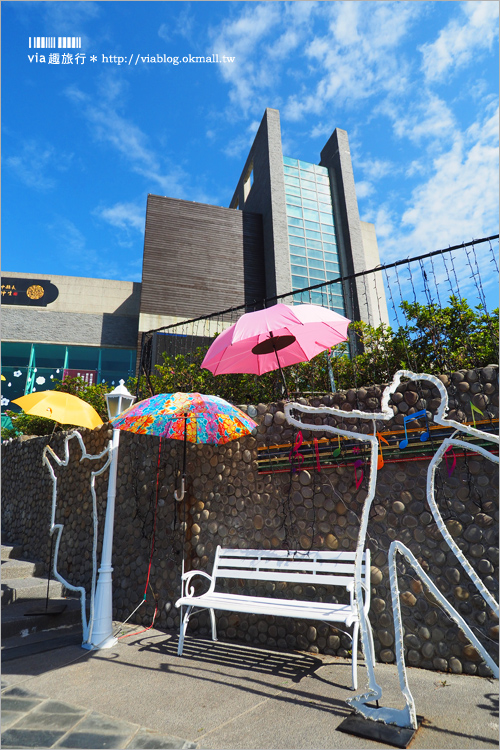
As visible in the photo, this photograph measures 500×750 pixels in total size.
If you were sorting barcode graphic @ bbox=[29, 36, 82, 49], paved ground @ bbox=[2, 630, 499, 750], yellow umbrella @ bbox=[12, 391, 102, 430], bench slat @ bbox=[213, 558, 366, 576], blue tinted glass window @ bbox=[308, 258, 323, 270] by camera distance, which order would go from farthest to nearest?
blue tinted glass window @ bbox=[308, 258, 323, 270], barcode graphic @ bbox=[29, 36, 82, 49], yellow umbrella @ bbox=[12, 391, 102, 430], bench slat @ bbox=[213, 558, 366, 576], paved ground @ bbox=[2, 630, 499, 750]

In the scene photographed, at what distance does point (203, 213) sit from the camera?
15.7 m

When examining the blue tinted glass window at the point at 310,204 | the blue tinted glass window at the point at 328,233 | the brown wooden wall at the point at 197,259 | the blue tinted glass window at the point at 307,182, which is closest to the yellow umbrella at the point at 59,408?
the brown wooden wall at the point at 197,259

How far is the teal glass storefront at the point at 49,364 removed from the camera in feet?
54.0

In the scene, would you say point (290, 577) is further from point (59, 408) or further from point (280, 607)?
point (59, 408)

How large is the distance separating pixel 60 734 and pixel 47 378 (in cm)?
1609

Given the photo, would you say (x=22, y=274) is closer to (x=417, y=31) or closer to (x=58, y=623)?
(x=58, y=623)

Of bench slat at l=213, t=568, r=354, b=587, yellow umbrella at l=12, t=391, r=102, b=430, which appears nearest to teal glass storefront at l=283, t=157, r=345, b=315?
yellow umbrella at l=12, t=391, r=102, b=430

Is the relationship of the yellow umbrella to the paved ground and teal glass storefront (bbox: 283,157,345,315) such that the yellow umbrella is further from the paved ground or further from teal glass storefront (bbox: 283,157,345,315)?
teal glass storefront (bbox: 283,157,345,315)

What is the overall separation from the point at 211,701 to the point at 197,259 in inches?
558

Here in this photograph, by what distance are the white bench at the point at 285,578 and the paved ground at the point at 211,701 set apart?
38cm

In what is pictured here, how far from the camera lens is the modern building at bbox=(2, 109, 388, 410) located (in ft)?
48.4

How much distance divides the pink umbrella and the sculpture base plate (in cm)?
290

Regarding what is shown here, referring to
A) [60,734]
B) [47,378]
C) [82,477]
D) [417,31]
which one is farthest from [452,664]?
[47,378]

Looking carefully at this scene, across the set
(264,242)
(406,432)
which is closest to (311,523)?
(406,432)
